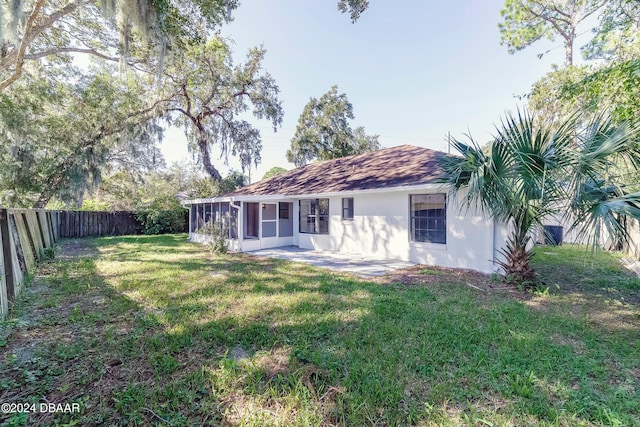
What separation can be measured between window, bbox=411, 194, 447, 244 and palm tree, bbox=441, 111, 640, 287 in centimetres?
189

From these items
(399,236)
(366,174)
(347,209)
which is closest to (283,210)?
(347,209)

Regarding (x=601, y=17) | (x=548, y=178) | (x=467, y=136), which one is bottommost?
(x=548, y=178)

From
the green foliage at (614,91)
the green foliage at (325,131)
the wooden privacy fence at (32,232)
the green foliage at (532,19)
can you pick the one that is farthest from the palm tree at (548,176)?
the green foliage at (325,131)

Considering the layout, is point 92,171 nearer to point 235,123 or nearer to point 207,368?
point 235,123

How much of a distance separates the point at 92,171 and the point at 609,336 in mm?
19799

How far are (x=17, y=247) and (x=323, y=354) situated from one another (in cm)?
736

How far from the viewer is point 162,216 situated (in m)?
17.8

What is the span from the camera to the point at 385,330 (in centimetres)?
390

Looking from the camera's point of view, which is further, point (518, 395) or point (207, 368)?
point (207, 368)

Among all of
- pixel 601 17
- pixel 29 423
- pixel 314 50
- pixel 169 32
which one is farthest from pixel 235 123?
pixel 29 423

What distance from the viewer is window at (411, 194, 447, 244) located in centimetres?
825

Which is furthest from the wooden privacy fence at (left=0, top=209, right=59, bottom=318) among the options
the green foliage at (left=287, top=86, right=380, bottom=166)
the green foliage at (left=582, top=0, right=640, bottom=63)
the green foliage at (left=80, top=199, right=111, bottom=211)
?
the green foliage at (left=287, top=86, right=380, bottom=166)

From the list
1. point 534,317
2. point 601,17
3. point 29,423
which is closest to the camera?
point 29,423

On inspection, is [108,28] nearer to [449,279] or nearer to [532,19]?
[449,279]
